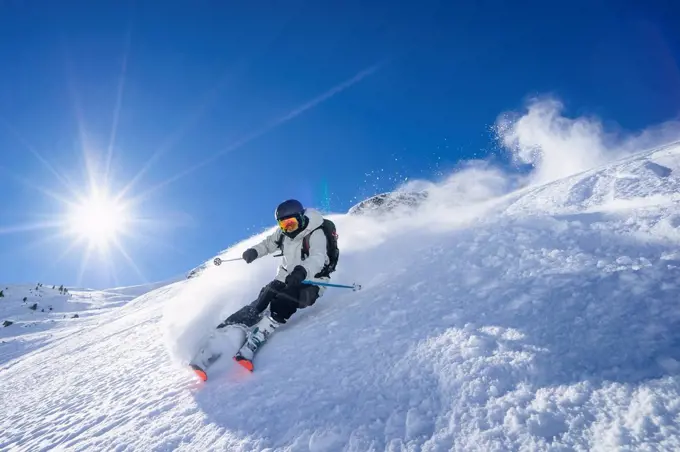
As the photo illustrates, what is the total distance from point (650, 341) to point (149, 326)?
33.5ft

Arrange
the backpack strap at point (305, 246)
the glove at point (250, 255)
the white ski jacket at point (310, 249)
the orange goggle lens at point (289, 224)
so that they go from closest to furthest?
the white ski jacket at point (310, 249) < the orange goggle lens at point (289, 224) < the backpack strap at point (305, 246) < the glove at point (250, 255)

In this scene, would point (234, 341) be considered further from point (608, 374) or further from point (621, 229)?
point (621, 229)

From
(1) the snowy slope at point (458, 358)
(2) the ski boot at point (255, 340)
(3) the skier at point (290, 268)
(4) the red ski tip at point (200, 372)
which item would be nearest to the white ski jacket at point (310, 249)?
(3) the skier at point (290, 268)

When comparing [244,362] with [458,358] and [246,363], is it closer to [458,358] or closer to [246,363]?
[246,363]

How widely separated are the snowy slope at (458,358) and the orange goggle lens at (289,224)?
58.7 inches

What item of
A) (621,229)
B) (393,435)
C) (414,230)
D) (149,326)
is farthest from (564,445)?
(149,326)

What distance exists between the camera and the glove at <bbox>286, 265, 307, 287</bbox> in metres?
5.51

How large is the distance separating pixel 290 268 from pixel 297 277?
0.99 m

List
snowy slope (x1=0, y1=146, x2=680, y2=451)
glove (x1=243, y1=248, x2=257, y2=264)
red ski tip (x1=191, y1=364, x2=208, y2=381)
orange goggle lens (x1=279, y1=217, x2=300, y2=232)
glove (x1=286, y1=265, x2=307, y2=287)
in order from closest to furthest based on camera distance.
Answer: snowy slope (x1=0, y1=146, x2=680, y2=451) → red ski tip (x1=191, y1=364, x2=208, y2=381) → glove (x1=286, y1=265, x2=307, y2=287) → orange goggle lens (x1=279, y1=217, x2=300, y2=232) → glove (x1=243, y1=248, x2=257, y2=264)

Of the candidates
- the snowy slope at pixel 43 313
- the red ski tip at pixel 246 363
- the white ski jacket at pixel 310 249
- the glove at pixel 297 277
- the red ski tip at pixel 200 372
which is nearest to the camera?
the red ski tip at pixel 246 363

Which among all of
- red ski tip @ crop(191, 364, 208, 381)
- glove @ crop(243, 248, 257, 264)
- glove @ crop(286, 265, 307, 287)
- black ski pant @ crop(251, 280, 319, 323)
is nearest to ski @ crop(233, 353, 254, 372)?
red ski tip @ crop(191, 364, 208, 381)

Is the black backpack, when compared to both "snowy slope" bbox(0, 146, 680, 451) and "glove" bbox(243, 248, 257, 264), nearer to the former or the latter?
"snowy slope" bbox(0, 146, 680, 451)

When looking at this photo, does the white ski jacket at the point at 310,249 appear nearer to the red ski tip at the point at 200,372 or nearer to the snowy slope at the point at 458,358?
the snowy slope at the point at 458,358

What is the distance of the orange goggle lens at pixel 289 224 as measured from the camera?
6309 millimetres
